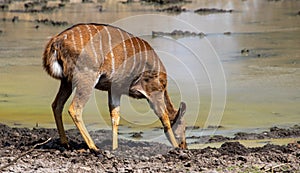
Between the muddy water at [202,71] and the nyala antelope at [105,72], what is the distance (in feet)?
2.72

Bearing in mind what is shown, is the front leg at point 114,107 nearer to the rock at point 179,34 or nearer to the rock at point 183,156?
the rock at point 183,156

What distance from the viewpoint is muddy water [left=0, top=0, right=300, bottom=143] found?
31.9 ft

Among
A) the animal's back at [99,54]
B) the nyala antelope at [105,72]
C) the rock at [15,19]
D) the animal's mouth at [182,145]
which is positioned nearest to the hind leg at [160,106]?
the nyala antelope at [105,72]

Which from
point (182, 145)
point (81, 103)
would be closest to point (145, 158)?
point (81, 103)

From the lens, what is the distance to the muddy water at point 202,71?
9.73 metres

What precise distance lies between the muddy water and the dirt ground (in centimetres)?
144

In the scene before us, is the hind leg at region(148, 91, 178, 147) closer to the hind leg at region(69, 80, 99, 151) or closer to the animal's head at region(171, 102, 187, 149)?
the animal's head at region(171, 102, 187, 149)

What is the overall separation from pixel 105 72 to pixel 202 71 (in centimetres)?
497

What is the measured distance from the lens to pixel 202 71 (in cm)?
1254

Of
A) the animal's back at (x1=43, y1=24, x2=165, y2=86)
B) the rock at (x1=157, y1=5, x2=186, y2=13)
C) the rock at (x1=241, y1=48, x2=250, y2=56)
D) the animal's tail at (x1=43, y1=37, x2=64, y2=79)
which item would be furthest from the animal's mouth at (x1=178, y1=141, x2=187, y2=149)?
the rock at (x1=157, y1=5, x2=186, y2=13)

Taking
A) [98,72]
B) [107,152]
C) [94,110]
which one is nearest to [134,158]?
[107,152]

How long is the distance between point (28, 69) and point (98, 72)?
581cm

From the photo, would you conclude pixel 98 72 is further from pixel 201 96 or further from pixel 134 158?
pixel 201 96

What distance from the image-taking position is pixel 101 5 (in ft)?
79.5
